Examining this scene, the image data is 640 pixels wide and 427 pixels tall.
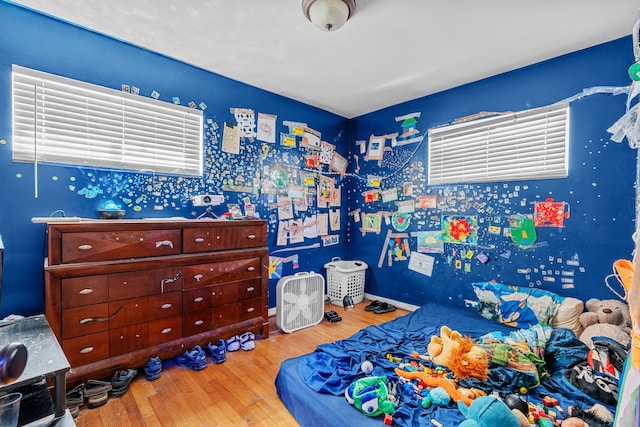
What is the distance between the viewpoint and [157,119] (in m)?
2.43

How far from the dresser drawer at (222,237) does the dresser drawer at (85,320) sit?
620 mm

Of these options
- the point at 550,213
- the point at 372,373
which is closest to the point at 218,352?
the point at 372,373

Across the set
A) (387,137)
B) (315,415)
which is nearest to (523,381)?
(315,415)

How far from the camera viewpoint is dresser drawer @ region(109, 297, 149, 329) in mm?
1861

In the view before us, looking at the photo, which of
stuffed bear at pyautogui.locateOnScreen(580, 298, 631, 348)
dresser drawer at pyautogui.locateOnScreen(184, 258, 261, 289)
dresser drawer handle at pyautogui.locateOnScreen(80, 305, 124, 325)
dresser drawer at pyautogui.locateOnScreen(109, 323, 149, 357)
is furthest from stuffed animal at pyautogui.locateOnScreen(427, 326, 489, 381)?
dresser drawer handle at pyautogui.locateOnScreen(80, 305, 124, 325)

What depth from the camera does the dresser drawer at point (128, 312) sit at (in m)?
1.86

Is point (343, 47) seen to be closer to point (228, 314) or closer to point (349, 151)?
point (349, 151)

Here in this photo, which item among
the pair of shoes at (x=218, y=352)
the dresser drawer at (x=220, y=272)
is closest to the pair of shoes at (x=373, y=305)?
the dresser drawer at (x=220, y=272)

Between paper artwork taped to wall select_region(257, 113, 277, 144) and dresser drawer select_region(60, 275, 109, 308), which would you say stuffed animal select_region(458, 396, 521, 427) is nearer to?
dresser drawer select_region(60, 275, 109, 308)

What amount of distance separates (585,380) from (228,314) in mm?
2336

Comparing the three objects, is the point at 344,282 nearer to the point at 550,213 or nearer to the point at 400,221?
the point at 400,221

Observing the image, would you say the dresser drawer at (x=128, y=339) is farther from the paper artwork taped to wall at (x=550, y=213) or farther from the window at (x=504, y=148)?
the paper artwork taped to wall at (x=550, y=213)

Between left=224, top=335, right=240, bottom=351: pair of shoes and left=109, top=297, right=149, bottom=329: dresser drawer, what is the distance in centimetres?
66

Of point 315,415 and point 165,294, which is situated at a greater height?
point 165,294
